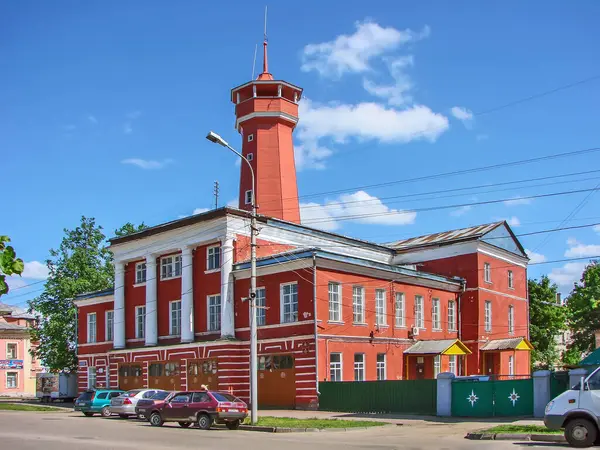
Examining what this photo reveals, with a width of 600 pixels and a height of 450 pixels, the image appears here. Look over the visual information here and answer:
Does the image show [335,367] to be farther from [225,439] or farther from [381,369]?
[225,439]

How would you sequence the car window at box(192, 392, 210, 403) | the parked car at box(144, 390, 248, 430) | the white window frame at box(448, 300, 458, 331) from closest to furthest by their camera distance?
1. the parked car at box(144, 390, 248, 430)
2. the car window at box(192, 392, 210, 403)
3. the white window frame at box(448, 300, 458, 331)

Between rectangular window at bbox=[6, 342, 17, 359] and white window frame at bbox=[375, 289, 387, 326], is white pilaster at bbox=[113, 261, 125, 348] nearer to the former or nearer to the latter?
white window frame at bbox=[375, 289, 387, 326]

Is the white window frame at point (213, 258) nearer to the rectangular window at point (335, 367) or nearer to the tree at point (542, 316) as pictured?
the rectangular window at point (335, 367)

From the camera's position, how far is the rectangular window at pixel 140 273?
158ft

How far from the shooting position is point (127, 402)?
33969 mm

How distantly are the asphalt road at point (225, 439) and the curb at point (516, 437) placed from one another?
1.55ft

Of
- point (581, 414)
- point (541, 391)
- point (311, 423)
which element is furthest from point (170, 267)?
point (581, 414)

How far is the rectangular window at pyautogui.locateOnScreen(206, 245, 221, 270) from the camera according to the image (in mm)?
42500

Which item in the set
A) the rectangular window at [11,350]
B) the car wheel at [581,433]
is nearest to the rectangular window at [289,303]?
the car wheel at [581,433]

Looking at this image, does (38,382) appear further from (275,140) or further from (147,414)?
(147,414)

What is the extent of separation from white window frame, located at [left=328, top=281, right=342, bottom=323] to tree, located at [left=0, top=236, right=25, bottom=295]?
1235 inches

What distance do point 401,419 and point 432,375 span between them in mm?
12887

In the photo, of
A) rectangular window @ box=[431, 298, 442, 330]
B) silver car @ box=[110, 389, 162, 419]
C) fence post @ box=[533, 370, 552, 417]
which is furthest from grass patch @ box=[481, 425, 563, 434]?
rectangular window @ box=[431, 298, 442, 330]

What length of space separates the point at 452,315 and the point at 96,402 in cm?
2288
